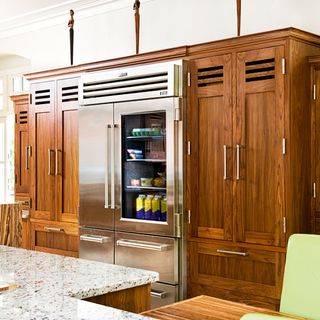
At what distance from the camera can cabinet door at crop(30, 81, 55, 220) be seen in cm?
503

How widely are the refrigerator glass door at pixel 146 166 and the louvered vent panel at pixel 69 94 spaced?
63 cm

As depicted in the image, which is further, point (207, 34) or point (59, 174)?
point (59, 174)

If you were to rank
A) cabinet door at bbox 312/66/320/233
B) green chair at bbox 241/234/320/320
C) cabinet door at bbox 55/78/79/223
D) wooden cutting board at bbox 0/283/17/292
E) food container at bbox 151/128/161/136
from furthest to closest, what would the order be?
cabinet door at bbox 55/78/79/223, food container at bbox 151/128/161/136, cabinet door at bbox 312/66/320/233, green chair at bbox 241/234/320/320, wooden cutting board at bbox 0/283/17/292

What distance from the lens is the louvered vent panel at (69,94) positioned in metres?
→ 4.84

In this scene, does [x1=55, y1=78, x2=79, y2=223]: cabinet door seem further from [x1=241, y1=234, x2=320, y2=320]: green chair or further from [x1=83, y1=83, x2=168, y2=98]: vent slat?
[x1=241, y1=234, x2=320, y2=320]: green chair

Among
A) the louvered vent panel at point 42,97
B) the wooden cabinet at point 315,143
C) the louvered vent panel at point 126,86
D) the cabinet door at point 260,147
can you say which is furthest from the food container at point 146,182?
the louvered vent panel at point 42,97

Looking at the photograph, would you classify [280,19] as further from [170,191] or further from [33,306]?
[33,306]

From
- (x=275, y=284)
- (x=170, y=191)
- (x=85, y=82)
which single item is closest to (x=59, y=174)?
(x=85, y=82)

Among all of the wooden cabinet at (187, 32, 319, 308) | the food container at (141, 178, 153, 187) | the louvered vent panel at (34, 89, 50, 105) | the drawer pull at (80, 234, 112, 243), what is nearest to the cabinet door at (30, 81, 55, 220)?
the louvered vent panel at (34, 89, 50, 105)

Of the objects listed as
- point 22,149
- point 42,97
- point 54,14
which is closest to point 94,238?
point 42,97

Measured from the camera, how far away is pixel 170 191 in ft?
13.1

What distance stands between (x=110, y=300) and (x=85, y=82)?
289 centimetres

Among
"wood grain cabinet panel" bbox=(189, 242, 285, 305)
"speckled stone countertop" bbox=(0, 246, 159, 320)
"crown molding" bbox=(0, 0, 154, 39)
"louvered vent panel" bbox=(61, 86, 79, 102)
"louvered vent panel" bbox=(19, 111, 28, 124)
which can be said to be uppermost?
"crown molding" bbox=(0, 0, 154, 39)

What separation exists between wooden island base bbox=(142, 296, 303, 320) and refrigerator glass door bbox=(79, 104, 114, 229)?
89.7 inches
